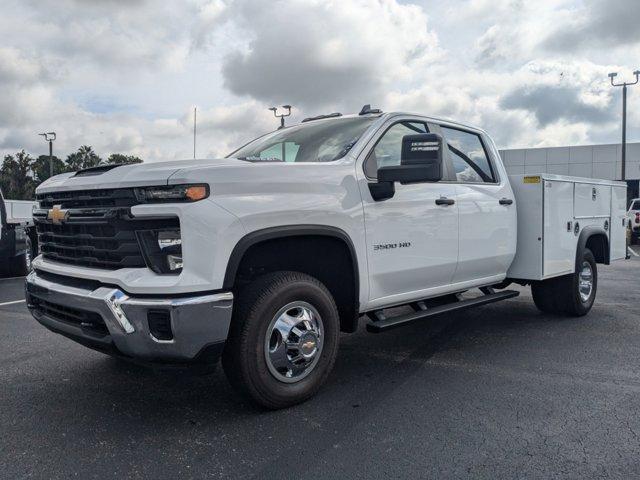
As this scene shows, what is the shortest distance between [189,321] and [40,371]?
2.10m

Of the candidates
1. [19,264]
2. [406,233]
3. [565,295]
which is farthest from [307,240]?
[19,264]

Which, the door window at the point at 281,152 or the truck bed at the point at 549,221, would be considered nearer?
the door window at the point at 281,152

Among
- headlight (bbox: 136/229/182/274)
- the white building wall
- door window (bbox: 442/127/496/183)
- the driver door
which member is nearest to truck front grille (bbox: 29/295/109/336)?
headlight (bbox: 136/229/182/274)

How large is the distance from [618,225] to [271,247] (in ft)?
17.9

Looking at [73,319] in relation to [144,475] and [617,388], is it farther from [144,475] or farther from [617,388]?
[617,388]

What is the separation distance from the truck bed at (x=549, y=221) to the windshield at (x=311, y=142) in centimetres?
205

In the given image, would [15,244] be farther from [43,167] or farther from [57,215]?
[43,167]

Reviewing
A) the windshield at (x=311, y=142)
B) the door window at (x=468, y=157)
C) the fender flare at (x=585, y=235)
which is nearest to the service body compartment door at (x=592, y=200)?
the fender flare at (x=585, y=235)

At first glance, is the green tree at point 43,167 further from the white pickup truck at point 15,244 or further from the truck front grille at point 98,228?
the truck front grille at point 98,228

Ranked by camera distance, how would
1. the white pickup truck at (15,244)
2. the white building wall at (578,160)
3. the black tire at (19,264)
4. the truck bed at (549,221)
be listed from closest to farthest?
the truck bed at (549,221) → the white pickup truck at (15,244) → the black tire at (19,264) → the white building wall at (578,160)

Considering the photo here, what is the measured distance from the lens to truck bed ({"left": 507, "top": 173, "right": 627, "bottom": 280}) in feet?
18.0

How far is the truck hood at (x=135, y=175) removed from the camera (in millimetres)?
3064

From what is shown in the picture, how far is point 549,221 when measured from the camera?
5562 mm

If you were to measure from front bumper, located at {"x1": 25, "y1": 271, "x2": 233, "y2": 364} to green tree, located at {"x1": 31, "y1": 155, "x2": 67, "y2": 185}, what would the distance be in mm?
62399
